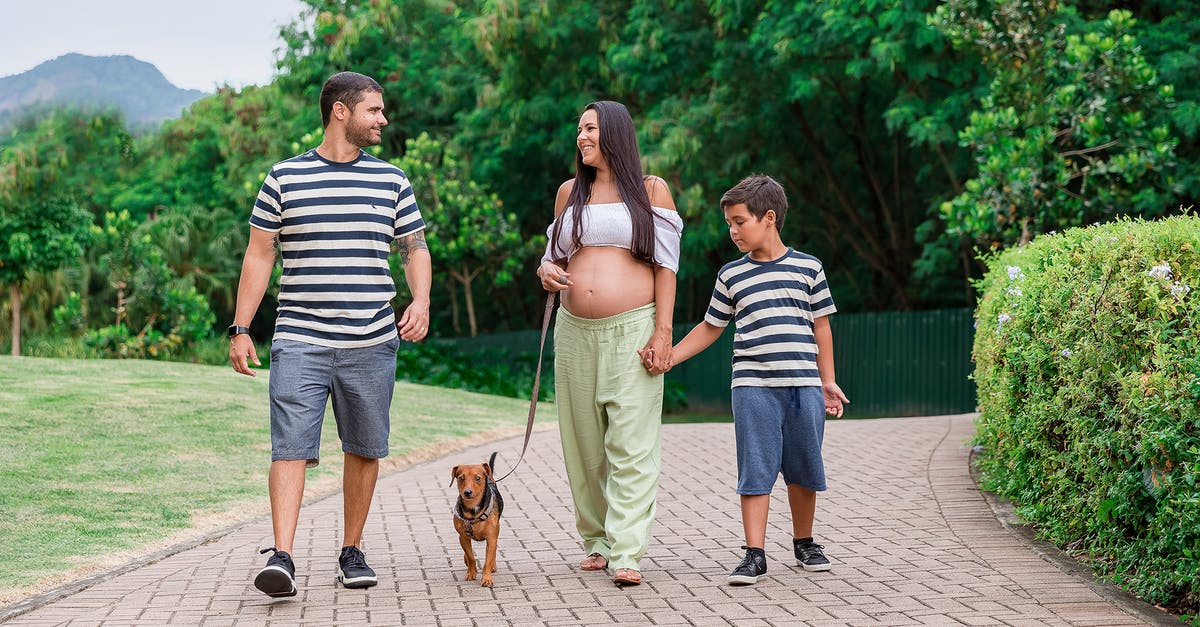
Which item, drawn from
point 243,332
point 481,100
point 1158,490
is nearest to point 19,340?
point 481,100

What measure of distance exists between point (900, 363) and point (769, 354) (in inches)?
729

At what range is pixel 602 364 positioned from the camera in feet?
19.2

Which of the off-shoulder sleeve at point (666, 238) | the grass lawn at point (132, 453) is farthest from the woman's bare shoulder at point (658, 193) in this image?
the grass lawn at point (132, 453)

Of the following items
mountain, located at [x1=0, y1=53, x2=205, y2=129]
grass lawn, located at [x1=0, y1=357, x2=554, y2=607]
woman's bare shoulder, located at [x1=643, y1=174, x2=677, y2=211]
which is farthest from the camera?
mountain, located at [x1=0, y1=53, x2=205, y2=129]

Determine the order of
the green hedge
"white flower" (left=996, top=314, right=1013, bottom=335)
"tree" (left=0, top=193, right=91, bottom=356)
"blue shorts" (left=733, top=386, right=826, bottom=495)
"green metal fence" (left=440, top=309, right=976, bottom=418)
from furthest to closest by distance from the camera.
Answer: "tree" (left=0, top=193, right=91, bottom=356)
"green metal fence" (left=440, top=309, right=976, bottom=418)
"white flower" (left=996, top=314, right=1013, bottom=335)
"blue shorts" (left=733, top=386, right=826, bottom=495)
the green hedge

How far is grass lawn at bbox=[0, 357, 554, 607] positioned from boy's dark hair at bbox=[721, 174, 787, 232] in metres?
3.70

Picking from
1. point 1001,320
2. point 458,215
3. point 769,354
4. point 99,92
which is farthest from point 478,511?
point 99,92

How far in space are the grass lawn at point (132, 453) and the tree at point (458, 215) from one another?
10.8 meters

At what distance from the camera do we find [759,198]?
231 inches

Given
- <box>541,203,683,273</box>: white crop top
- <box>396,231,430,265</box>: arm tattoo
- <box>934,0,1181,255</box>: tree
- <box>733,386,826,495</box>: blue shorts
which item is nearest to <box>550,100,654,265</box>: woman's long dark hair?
<box>541,203,683,273</box>: white crop top

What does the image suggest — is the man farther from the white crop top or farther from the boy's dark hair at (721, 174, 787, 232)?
the boy's dark hair at (721, 174, 787, 232)

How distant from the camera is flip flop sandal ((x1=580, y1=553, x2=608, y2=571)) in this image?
6121 millimetres

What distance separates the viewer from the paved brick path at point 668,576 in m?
5.19

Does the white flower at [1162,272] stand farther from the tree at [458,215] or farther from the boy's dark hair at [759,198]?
the tree at [458,215]
